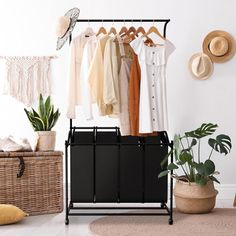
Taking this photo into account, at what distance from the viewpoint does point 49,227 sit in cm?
360

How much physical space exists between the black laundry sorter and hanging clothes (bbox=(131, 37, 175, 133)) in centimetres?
23

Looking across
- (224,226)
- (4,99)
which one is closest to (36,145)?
(4,99)

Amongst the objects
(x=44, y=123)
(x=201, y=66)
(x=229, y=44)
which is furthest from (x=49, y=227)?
(x=229, y=44)

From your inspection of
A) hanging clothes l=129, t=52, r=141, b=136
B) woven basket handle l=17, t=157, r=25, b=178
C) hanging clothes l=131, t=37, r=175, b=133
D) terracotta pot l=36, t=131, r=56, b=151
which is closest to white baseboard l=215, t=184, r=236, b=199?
hanging clothes l=131, t=37, r=175, b=133

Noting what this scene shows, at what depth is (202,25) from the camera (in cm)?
459

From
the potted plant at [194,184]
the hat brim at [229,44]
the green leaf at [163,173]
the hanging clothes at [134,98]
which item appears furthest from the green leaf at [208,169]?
the hat brim at [229,44]

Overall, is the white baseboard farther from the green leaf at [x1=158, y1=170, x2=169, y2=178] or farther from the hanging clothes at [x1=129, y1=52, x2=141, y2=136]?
the hanging clothes at [x1=129, y1=52, x2=141, y2=136]

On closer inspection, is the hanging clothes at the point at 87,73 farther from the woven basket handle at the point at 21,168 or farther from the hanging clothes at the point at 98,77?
the woven basket handle at the point at 21,168

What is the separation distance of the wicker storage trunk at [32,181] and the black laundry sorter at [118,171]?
248 mm

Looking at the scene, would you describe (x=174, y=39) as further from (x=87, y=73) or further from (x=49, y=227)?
(x=49, y=227)

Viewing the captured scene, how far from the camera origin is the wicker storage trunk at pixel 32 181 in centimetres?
388

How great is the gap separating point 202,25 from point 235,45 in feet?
1.12

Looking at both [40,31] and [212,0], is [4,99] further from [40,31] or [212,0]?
[212,0]

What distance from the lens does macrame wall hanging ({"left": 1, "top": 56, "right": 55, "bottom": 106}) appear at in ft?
15.0
